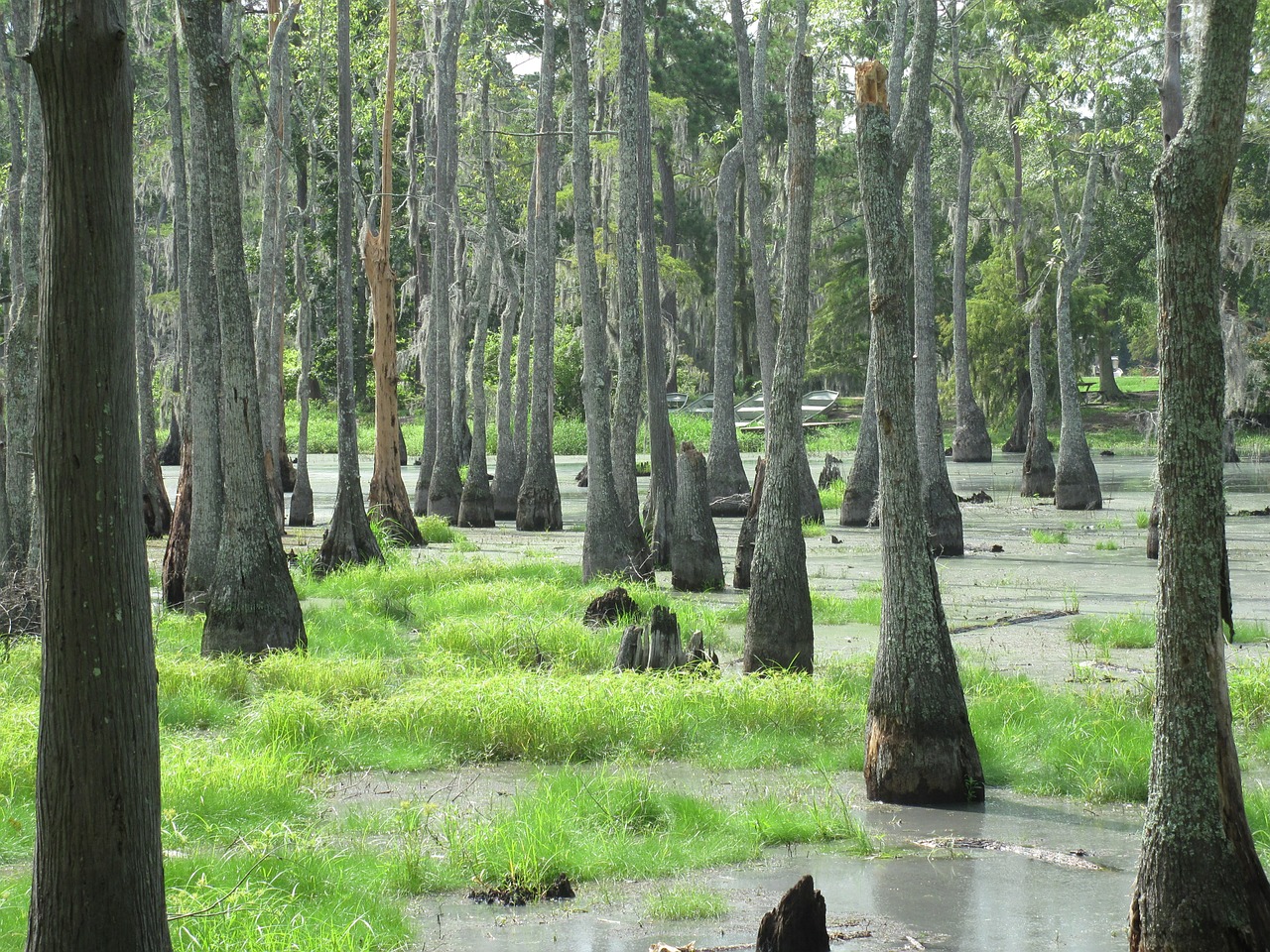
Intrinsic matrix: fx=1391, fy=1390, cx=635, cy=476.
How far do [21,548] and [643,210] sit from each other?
915cm

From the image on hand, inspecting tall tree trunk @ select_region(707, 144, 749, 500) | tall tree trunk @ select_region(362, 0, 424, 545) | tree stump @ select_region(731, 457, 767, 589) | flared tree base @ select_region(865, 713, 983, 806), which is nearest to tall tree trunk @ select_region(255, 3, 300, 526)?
tall tree trunk @ select_region(362, 0, 424, 545)

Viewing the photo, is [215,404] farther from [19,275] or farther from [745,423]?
[745,423]

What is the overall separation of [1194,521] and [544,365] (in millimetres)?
16311

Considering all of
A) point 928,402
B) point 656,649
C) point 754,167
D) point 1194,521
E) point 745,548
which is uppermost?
point 754,167

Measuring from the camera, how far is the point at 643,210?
17969 mm

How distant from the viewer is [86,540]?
3.41 meters

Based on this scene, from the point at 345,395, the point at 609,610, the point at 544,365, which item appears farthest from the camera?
the point at 544,365

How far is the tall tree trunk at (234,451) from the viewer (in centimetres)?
1004

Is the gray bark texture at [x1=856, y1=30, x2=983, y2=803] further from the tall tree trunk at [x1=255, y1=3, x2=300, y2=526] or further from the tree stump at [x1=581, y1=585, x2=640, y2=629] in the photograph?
the tall tree trunk at [x1=255, y1=3, x2=300, y2=526]

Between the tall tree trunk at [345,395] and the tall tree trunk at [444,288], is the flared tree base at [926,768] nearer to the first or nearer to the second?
the tall tree trunk at [345,395]

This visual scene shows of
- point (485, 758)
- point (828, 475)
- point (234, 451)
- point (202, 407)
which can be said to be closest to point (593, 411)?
point (202, 407)

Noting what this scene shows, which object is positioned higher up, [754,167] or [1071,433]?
[754,167]

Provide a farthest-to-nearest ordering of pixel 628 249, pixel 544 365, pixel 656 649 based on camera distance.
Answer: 1. pixel 544 365
2. pixel 628 249
3. pixel 656 649

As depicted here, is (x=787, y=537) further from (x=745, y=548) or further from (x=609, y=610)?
(x=745, y=548)
